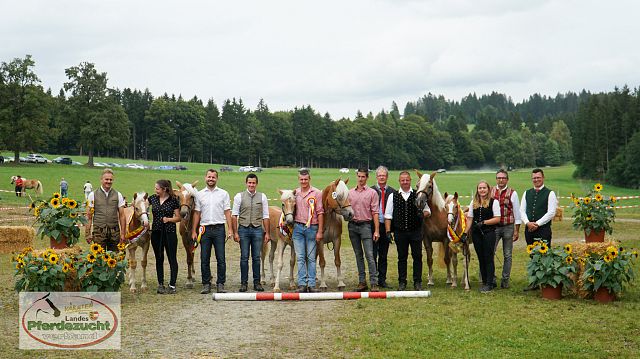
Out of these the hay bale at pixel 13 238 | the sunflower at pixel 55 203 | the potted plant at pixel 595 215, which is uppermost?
the sunflower at pixel 55 203

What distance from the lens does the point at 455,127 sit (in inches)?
5157

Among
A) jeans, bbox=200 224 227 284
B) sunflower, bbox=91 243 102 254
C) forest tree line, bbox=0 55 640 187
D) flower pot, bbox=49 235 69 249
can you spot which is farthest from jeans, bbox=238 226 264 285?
forest tree line, bbox=0 55 640 187

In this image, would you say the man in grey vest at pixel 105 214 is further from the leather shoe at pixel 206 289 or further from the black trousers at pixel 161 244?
the leather shoe at pixel 206 289

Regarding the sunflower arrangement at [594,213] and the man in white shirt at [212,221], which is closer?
the sunflower arrangement at [594,213]

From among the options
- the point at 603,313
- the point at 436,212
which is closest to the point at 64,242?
the point at 436,212

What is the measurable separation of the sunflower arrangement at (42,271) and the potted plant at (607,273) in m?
7.95

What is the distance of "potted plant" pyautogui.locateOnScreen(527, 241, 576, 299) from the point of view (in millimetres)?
9203

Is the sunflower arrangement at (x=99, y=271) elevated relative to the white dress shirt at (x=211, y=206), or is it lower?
lower

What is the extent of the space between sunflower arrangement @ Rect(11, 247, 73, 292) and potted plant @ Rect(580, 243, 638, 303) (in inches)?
313

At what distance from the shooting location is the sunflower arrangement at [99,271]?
28.3 feet

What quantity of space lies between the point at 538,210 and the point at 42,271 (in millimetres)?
8044

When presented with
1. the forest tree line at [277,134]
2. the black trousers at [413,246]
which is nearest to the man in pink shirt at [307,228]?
the black trousers at [413,246]

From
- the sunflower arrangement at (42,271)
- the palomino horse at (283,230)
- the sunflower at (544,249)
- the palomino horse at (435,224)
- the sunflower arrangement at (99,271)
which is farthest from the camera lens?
the palomino horse at (435,224)

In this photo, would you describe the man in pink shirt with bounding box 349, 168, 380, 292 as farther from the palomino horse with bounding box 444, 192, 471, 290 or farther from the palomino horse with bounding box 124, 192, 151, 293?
the palomino horse with bounding box 124, 192, 151, 293
